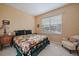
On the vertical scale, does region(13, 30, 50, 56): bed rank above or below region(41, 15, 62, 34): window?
below

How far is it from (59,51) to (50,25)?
620mm

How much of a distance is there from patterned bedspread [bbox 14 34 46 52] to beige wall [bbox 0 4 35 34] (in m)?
0.20

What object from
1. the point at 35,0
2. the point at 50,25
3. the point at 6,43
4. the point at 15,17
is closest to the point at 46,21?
the point at 50,25

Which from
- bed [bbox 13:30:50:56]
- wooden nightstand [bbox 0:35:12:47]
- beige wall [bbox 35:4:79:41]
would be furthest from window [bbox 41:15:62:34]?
wooden nightstand [bbox 0:35:12:47]

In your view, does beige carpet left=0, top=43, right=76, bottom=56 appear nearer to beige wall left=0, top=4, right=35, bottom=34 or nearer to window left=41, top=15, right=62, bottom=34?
window left=41, top=15, right=62, bottom=34

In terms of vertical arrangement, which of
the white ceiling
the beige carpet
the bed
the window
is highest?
the white ceiling

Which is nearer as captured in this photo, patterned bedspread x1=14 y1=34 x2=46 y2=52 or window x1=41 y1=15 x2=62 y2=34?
patterned bedspread x1=14 y1=34 x2=46 y2=52

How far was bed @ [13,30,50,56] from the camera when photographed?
1793 millimetres

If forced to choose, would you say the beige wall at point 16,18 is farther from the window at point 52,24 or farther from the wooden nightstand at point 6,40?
the window at point 52,24

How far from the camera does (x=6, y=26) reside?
6.09 feet

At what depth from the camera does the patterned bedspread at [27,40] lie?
70.3 inches

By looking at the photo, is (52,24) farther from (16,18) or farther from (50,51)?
(16,18)

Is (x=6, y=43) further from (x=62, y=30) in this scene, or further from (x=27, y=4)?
(x=62, y=30)

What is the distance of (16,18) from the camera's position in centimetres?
195
